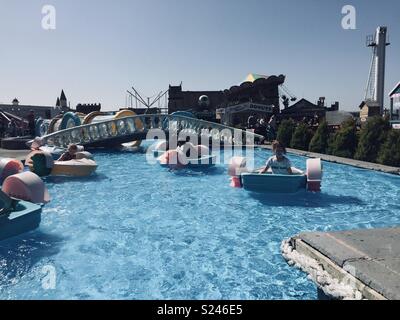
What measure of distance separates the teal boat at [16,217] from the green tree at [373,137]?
36.8ft

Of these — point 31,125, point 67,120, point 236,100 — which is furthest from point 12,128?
point 236,100

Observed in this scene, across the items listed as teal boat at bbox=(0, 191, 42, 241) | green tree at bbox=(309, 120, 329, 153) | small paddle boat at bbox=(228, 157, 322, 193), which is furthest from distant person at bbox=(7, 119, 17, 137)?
small paddle boat at bbox=(228, 157, 322, 193)

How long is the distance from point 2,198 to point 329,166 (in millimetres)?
10897

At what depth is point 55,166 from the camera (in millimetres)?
10758

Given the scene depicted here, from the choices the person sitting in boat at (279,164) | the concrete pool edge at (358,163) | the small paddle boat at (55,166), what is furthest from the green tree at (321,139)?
the small paddle boat at (55,166)

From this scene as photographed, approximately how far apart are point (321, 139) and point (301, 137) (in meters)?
1.54

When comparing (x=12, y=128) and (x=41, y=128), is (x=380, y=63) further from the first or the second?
(x=12, y=128)

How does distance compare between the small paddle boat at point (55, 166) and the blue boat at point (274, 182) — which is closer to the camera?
the blue boat at point (274, 182)

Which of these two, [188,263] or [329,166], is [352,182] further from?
[188,263]

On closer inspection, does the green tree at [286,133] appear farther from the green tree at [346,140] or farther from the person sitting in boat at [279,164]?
the person sitting in boat at [279,164]

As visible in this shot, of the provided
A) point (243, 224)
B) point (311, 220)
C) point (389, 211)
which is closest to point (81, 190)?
point (243, 224)

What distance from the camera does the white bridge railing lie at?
18.1 m

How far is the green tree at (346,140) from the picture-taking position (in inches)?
538

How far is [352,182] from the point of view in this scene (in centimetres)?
1038
